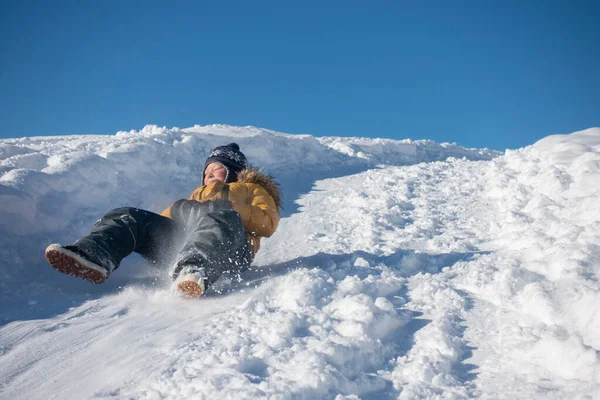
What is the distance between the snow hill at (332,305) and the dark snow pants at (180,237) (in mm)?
176

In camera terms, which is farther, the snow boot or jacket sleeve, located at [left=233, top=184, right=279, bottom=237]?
jacket sleeve, located at [left=233, top=184, right=279, bottom=237]

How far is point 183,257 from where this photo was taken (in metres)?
2.09

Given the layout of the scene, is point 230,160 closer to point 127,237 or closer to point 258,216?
point 258,216

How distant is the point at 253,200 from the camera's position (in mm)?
2939

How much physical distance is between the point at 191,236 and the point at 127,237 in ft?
1.20

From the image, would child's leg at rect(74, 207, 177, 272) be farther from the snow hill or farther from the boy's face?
the boy's face

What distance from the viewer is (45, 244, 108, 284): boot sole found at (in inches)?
76.4

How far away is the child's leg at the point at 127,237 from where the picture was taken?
2094mm

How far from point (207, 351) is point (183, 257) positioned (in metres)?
0.65

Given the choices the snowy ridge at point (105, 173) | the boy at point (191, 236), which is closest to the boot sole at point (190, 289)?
the boy at point (191, 236)

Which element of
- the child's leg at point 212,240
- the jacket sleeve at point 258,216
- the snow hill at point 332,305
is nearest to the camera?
the snow hill at point 332,305

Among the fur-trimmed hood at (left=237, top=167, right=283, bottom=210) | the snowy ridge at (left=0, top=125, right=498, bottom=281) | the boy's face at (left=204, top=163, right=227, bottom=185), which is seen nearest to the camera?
the snowy ridge at (left=0, top=125, right=498, bottom=281)

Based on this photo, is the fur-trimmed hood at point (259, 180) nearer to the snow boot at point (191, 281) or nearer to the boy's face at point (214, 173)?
the boy's face at point (214, 173)

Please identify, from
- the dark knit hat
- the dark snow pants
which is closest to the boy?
the dark snow pants
